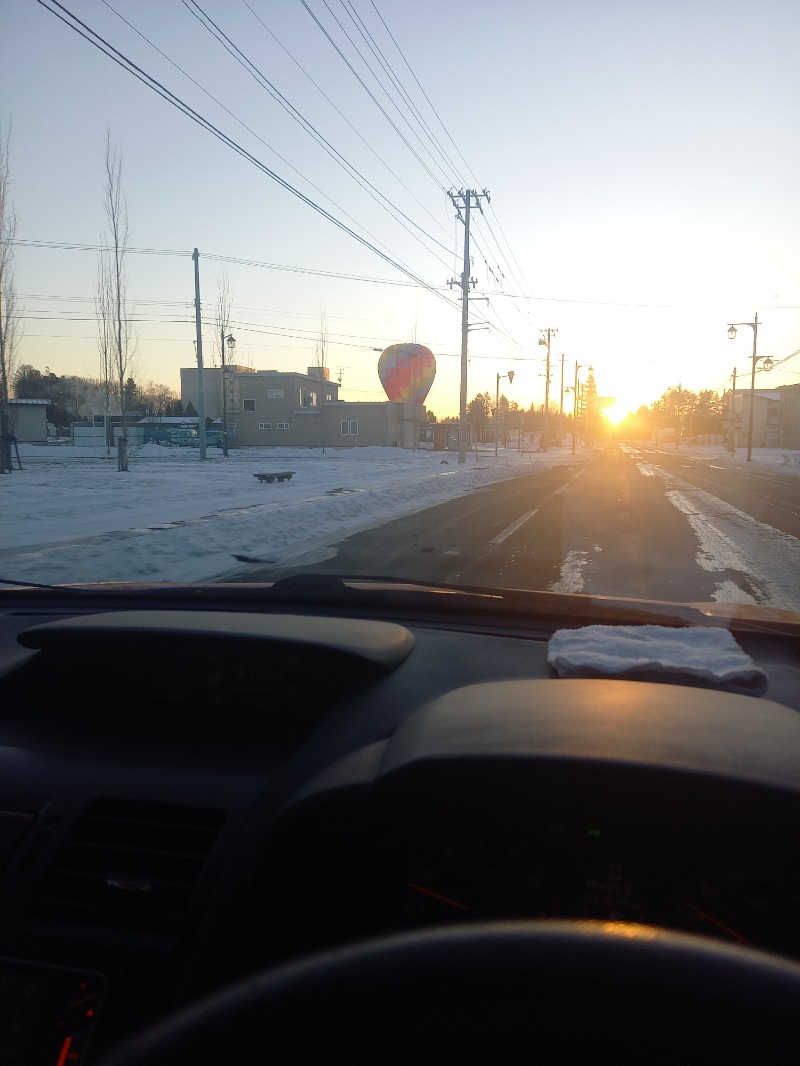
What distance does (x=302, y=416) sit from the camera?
72.1 meters

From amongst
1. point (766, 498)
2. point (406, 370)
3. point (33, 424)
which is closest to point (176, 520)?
point (766, 498)

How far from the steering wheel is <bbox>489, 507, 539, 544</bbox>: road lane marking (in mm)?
10582

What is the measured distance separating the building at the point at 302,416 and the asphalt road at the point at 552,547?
171 ft

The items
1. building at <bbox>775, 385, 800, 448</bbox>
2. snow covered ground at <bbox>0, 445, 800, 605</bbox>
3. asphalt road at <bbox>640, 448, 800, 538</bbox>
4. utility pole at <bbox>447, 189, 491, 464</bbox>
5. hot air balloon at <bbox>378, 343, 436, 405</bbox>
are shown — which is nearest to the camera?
snow covered ground at <bbox>0, 445, 800, 605</bbox>

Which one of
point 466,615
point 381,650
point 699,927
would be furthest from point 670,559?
point 699,927

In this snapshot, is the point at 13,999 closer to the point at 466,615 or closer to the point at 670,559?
the point at 466,615

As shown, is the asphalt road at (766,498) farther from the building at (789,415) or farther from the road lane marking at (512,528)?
the building at (789,415)

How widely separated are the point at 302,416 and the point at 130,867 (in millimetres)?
71711

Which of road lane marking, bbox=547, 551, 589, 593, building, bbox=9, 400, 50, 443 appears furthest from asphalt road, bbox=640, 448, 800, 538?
building, bbox=9, 400, 50, 443

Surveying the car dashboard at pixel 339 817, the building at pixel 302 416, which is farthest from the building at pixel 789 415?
the car dashboard at pixel 339 817

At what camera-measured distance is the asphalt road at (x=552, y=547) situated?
848 cm

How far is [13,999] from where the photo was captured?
1673 mm

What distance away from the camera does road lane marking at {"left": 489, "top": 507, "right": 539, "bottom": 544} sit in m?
11.8

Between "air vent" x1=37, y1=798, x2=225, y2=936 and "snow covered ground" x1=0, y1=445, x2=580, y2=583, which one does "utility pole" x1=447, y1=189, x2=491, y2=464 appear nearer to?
"snow covered ground" x1=0, y1=445, x2=580, y2=583
